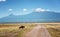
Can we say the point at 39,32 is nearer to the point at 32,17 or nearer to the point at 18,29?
the point at 32,17

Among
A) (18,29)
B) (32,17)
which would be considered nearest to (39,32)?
(32,17)

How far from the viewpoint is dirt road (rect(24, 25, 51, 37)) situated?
237cm

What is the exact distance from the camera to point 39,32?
2.39 metres

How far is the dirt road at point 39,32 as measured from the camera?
7.77ft

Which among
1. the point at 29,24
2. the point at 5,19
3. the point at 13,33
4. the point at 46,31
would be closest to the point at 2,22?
the point at 5,19

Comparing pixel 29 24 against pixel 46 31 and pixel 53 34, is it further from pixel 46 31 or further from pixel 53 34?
pixel 53 34

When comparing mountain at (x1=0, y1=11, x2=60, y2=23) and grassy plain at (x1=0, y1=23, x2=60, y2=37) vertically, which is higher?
mountain at (x1=0, y1=11, x2=60, y2=23)

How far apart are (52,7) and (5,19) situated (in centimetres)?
98

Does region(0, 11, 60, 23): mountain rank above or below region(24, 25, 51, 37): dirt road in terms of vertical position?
above

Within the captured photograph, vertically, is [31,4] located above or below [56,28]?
above

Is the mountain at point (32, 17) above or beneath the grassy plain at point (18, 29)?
above

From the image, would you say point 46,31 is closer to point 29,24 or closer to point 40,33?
point 40,33

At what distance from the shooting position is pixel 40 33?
238cm

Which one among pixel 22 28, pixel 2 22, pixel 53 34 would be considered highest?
pixel 2 22
